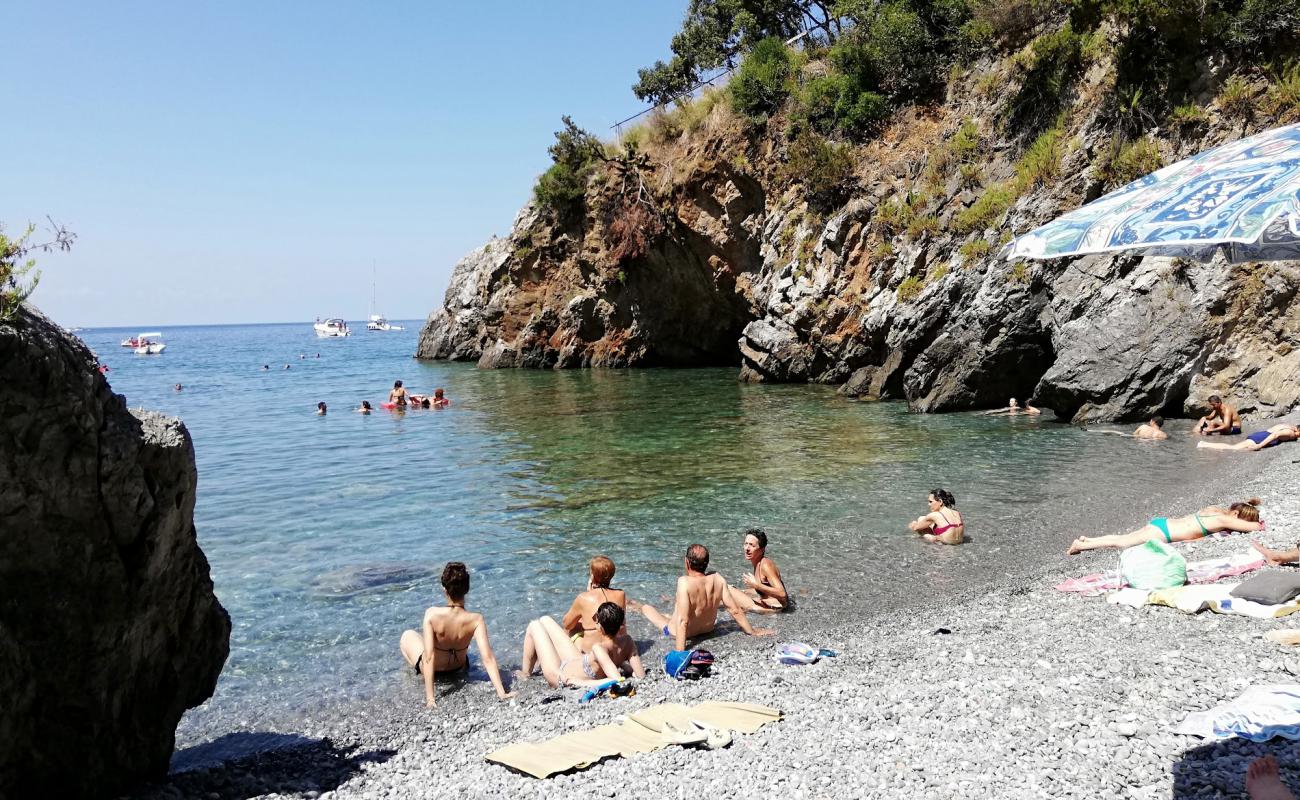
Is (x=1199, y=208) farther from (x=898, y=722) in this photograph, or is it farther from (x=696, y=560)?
(x=696, y=560)

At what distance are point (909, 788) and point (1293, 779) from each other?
1808 mm

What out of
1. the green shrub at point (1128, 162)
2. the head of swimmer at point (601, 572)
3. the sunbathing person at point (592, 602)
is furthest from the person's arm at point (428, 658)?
the green shrub at point (1128, 162)

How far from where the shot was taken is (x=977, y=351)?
22.6 metres

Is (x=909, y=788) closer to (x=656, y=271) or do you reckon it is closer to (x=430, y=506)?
(x=430, y=506)

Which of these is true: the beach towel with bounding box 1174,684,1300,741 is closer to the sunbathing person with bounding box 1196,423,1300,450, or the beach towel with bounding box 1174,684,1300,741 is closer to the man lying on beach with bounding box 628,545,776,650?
the man lying on beach with bounding box 628,545,776,650

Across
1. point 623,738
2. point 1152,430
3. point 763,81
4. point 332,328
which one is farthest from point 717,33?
point 332,328

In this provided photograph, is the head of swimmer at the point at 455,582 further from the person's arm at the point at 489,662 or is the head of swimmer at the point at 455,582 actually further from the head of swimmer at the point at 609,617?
the head of swimmer at the point at 609,617

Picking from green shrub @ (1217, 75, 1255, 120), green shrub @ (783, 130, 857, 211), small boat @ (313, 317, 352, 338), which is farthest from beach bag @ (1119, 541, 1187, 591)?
small boat @ (313, 317, 352, 338)

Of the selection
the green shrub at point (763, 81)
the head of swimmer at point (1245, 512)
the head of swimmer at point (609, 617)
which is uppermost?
the green shrub at point (763, 81)

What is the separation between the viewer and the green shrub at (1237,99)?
19859mm

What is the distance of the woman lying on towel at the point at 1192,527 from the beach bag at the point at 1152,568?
1836mm

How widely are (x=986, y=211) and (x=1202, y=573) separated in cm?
1800

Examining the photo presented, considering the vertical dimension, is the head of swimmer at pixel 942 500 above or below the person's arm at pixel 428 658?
above

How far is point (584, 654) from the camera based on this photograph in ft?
25.2
